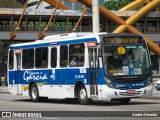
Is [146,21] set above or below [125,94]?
above

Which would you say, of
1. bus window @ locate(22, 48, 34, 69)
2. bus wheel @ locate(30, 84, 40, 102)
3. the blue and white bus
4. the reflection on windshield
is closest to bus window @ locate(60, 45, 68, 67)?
the blue and white bus

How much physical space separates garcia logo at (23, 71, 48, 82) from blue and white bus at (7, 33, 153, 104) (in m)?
0.11

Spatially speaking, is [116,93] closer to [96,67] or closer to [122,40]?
[96,67]

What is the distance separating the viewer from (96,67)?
2316 centimetres

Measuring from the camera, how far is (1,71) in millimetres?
78500

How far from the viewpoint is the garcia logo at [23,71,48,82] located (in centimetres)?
2680

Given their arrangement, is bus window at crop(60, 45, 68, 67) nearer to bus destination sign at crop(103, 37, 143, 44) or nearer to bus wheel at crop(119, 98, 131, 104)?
bus destination sign at crop(103, 37, 143, 44)

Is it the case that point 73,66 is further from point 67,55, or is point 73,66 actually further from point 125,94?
point 125,94

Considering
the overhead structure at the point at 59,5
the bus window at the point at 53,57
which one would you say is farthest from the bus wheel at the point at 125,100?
the overhead structure at the point at 59,5

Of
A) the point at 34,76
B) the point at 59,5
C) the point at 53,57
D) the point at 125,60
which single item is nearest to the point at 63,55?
the point at 53,57

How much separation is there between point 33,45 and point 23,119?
11716 millimetres

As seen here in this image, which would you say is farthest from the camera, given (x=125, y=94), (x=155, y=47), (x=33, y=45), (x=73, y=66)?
(x=155, y=47)

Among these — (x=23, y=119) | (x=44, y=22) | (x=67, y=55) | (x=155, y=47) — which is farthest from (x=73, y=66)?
(x=44, y=22)

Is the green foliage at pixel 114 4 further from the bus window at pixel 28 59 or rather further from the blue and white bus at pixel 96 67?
the blue and white bus at pixel 96 67
